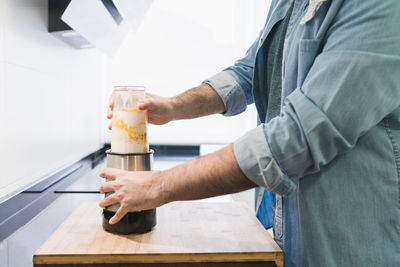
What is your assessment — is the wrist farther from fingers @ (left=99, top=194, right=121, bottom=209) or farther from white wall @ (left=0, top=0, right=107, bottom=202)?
white wall @ (left=0, top=0, right=107, bottom=202)

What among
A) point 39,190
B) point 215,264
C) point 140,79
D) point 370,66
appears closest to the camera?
point 370,66

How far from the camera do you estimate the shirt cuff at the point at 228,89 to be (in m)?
1.05

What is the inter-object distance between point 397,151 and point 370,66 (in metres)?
0.17

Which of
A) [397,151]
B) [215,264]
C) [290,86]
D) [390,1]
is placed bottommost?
[215,264]

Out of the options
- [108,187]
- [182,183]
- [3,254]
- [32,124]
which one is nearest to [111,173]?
[108,187]

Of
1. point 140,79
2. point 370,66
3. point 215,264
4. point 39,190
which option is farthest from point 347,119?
point 140,79

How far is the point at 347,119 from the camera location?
583 millimetres

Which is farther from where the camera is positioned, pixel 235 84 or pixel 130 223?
pixel 235 84

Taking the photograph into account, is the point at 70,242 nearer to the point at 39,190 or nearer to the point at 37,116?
the point at 39,190

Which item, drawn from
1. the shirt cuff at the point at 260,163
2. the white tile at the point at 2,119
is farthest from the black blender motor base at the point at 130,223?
the white tile at the point at 2,119

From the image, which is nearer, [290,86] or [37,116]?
[290,86]

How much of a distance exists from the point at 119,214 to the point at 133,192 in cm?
6

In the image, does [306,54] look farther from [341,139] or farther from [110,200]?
[110,200]

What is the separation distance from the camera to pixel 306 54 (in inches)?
26.5
